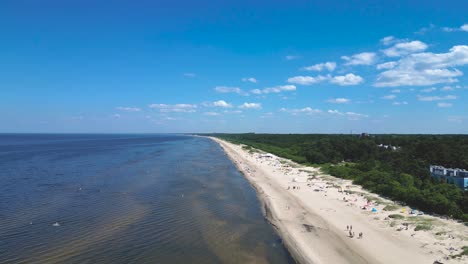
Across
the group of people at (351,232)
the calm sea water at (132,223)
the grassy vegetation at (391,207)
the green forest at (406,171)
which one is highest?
the green forest at (406,171)

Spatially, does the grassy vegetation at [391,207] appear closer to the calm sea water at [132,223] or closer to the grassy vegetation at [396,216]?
the grassy vegetation at [396,216]

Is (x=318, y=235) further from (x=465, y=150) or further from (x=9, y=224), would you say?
(x=465, y=150)

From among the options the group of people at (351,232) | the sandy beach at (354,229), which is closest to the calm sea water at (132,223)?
the sandy beach at (354,229)

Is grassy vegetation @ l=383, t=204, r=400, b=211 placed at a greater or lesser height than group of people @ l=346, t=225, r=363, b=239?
greater

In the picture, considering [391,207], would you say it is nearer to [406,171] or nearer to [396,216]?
[396,216]

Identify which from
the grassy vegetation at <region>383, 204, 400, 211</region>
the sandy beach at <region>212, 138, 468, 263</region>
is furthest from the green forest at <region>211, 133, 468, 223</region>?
the grassy vegetation at <region>383, 204, 400, 211</region>

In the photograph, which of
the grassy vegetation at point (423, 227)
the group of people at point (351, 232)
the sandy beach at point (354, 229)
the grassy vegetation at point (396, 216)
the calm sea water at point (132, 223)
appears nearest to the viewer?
the sandy beach at point (354, 229)

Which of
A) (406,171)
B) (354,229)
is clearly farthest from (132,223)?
(406,171)

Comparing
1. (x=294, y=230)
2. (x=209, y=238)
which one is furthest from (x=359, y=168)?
(x=209, y=238)

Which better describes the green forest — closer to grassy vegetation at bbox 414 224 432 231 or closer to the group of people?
grassy vegetation at bbox 414 224 432 231
